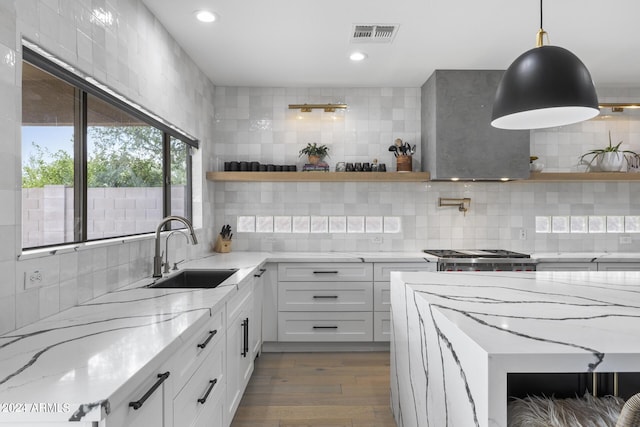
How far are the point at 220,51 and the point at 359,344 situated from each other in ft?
9.15

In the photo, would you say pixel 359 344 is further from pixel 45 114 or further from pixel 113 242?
pixel 45 114

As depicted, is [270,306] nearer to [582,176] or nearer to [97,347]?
[97,347]

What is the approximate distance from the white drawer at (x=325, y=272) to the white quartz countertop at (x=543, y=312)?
1288 millimetres

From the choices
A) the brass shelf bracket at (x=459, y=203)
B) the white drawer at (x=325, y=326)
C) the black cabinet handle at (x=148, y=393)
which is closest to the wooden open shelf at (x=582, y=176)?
the brass shelf bracket at (x=459, y=203)

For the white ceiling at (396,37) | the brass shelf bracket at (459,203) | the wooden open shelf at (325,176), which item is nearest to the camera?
the white ceiling at (396,37)

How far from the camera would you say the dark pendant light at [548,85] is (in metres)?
1.64

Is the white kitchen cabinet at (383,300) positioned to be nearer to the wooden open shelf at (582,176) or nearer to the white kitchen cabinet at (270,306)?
the white kitchen cabinet at (270,306)

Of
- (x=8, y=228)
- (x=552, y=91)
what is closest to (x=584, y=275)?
(x=552, y=91)

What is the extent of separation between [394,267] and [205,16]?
2478 millimetres

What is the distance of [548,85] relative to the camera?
65.0 inches

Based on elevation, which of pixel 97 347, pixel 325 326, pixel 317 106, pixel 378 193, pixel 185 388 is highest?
pixel 317 106

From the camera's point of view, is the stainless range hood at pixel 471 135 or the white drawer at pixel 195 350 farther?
the stainless range hood at pixel 471 135

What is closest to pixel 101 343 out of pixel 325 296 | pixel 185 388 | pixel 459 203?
pixel 185 388

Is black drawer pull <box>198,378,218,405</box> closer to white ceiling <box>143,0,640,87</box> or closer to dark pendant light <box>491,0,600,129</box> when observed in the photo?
dark pendant light <box>491,0,600,129</box>
